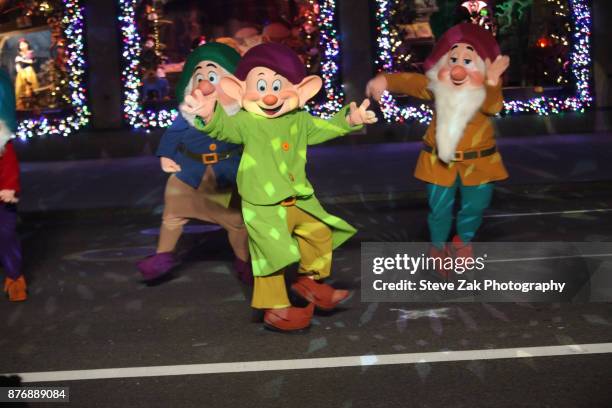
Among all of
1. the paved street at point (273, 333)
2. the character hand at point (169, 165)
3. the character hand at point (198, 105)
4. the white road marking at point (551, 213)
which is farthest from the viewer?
the white road marking at point (551, 213)

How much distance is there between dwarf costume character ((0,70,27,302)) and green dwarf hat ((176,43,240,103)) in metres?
1.18

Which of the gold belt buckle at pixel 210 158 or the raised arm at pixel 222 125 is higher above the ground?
the raised arm at pixel 222 125

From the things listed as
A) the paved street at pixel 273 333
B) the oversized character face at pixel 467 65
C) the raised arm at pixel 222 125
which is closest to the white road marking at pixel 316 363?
the paved street at pixel 273 333

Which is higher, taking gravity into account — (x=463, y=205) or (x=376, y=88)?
(x=376, y=88)

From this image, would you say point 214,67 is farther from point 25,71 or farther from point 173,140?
point 25,71

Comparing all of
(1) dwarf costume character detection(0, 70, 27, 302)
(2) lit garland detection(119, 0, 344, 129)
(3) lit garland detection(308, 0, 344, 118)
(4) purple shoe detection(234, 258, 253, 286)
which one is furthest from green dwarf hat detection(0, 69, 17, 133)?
(3) lit garland detection(308, 0, 344, 118)

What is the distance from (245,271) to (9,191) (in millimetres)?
1780

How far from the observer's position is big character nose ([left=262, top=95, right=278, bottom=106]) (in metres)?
6.73

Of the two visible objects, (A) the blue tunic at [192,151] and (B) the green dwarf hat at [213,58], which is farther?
(A) the blue tunic at [192,151]

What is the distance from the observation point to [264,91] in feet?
22.4

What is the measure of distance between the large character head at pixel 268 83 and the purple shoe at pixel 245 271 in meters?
1.71

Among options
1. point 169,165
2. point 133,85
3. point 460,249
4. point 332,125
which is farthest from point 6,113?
point 133,85

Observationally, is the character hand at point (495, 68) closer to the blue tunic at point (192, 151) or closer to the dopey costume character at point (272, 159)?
the dopey costume character at point (272, 159)

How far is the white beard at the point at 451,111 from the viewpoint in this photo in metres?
7.85
